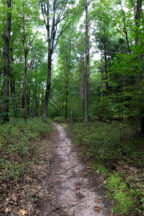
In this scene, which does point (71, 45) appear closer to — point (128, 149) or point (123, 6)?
point (123, 6)

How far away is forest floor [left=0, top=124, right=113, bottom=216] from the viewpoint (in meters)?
2.97

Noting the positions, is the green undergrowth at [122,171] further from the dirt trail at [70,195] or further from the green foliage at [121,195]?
the dirt trail at [70,195]

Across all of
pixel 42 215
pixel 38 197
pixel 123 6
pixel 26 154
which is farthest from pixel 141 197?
pixel 123 6

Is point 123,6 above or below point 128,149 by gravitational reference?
above

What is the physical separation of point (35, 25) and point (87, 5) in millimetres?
6148

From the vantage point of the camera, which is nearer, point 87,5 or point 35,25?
point 87,5

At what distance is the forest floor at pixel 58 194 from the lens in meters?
2.97

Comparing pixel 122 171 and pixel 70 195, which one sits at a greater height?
pixel 122 171

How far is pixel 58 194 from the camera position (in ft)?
12.1

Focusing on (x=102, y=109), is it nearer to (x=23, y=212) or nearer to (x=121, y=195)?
(x=121, y=195)

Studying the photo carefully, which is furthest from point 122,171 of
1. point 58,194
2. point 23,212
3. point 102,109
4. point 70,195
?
point 102,109

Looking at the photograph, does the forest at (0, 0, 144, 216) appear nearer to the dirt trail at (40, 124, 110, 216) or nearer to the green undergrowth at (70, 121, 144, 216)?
the green undergrowth at (70, 121, 144, 216)

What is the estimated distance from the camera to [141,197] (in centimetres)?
299

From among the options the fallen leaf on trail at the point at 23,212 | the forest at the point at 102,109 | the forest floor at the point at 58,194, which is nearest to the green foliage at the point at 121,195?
the forest at the point at 102,109
